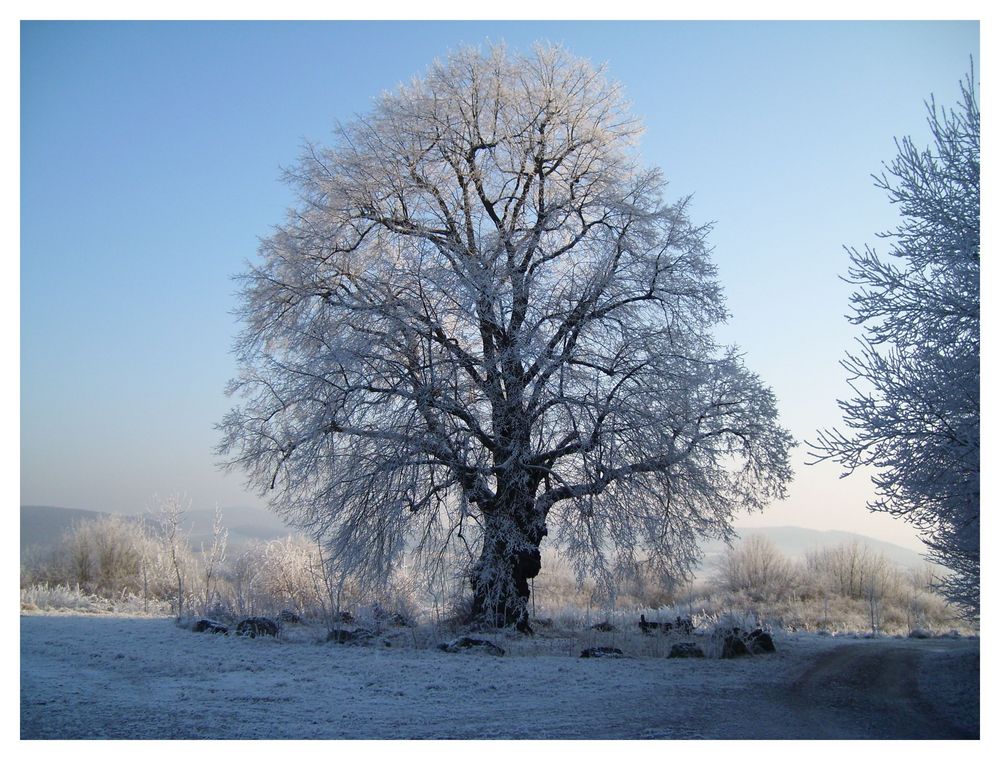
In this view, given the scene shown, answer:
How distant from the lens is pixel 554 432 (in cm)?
1120

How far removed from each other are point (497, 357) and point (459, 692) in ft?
15.6

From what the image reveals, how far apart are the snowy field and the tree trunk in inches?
48.3

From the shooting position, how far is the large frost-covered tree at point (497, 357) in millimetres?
11016

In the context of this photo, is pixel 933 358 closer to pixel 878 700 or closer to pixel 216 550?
pixel 878 700

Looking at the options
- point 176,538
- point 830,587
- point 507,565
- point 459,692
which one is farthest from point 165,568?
point 830,587

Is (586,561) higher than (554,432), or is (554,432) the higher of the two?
(554,432)

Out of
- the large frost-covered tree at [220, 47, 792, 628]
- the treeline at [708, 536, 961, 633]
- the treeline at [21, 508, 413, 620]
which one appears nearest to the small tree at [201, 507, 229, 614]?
the treeline at [21, 508, 413, 620]

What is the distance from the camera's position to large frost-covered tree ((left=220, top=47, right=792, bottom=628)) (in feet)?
36.1

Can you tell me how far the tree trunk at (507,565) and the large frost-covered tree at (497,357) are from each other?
41mm

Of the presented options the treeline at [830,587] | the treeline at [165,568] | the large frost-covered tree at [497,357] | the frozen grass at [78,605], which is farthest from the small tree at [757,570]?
the frozen grass at [78,605]

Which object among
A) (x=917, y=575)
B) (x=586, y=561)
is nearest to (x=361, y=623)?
(x=586, y=561)

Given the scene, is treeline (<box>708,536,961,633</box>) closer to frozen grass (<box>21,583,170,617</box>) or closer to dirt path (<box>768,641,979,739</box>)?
dirt path (<box>768,641,979,739</box>)
